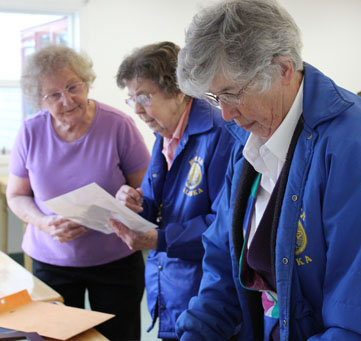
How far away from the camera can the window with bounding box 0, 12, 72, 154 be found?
4234mm

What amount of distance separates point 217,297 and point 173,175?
54cm

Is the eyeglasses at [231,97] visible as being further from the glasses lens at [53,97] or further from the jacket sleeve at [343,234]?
the glasses lens at [53,97]

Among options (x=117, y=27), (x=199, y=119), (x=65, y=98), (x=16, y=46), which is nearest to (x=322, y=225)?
(x=199, y=119)

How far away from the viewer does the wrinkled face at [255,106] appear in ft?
3.32

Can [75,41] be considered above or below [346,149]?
below

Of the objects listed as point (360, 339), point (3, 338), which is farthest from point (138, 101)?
point (360, 339)

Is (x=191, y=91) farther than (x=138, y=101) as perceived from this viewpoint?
No

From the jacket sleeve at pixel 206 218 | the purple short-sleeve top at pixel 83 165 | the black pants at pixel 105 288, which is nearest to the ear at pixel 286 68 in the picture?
the jacket sleeve at pixel 206 218

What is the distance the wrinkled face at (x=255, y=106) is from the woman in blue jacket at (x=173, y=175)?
470 millimetres

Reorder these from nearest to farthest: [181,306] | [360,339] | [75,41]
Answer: [360,339] → [181,306] → [75,41]

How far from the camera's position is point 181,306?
1.62 meters

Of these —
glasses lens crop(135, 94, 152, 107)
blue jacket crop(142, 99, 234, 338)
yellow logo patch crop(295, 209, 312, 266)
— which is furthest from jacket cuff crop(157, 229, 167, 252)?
yellow logo patch crop(295, 209, 312, 266)

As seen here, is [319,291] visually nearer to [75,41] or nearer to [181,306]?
[181,306]

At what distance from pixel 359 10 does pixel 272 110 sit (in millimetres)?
5402
